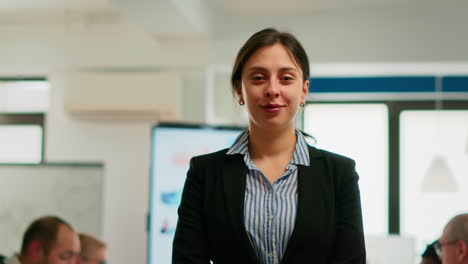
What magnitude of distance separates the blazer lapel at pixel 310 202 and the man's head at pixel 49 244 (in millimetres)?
→ 2447

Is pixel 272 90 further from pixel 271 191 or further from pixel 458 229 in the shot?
pixel 458 229

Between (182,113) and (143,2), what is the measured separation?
138 cm

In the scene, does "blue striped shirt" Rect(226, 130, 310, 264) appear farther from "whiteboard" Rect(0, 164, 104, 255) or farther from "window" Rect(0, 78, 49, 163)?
"window" Rect(0, 78, 49, 163)

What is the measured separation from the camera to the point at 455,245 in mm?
2562

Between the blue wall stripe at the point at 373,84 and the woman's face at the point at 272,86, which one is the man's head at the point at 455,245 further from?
the blue wall stripe at the point at 373,84

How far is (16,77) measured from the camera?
5.71 metres

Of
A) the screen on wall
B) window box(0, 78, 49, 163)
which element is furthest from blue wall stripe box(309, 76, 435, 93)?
window box(0, 78, 49, 163)

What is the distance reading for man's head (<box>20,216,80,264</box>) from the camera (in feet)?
10.0

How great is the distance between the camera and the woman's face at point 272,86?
0.98 metres

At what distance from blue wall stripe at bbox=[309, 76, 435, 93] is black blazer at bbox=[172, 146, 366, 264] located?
5235 mm

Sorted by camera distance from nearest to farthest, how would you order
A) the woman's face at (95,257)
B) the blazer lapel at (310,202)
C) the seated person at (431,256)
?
the blazer lapel at (310,202) → the seated person at (431,256) → the woman's face at (95,257)

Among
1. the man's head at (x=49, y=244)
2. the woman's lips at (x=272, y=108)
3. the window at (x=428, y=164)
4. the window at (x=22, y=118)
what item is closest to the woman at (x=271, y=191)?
the woman's lips at (x=272, y=108)

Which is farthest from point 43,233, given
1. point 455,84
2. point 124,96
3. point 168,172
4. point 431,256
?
point 455,84

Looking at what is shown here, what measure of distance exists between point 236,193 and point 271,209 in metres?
0.07
